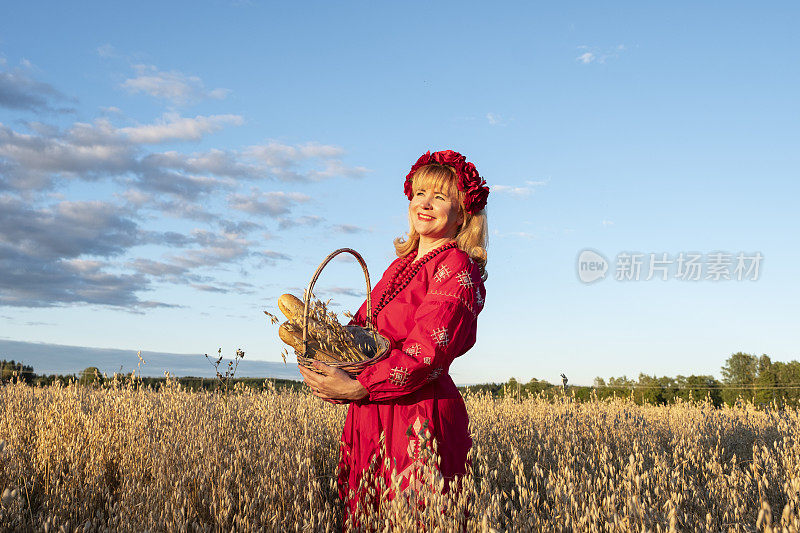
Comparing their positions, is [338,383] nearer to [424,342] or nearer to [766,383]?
[424,342]

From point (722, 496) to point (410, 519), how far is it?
7.28 ft

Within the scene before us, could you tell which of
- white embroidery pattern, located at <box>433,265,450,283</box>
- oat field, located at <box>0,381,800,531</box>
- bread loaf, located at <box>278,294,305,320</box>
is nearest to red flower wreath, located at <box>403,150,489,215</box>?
white embroidery pattern, located at <box>433,265,450,283</box>

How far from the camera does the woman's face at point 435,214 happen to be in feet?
10.3

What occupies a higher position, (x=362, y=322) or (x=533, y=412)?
(x=362, y=322)

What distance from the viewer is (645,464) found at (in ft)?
14.1

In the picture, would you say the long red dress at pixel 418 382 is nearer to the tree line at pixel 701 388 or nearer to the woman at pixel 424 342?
the woman at pixel 424 342

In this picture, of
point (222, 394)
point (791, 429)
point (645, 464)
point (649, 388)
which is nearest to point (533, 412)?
point (645, 464)

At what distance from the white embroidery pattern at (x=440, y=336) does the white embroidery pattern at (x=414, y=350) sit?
0.08 metres

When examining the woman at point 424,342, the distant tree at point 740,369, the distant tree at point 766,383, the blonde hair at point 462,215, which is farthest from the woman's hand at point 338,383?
the distant tree at point 740,369

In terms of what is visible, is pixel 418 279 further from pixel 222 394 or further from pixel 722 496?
pixel 222 394

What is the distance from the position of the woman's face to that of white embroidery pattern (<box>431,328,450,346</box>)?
0.80 meters

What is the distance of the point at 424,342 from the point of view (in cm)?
252

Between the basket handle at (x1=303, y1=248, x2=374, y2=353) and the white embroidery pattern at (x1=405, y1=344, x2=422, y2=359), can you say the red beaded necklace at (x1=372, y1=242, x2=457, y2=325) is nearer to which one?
the basket handle at (x1=303, y1=248, x2=374, y2=353)

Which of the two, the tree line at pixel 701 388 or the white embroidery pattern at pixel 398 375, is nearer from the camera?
the white embroidery pattern at pixel 398 375
